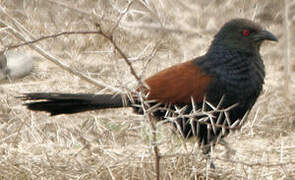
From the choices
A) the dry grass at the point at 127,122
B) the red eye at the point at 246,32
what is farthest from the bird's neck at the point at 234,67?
the dry grass at the point at 127,122

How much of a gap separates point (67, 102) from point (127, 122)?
67 centimetres

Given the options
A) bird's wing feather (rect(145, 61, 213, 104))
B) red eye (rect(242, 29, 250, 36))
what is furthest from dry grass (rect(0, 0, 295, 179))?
red eye (rect(242, 29, 250, 36))

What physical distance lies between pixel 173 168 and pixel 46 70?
2430mm

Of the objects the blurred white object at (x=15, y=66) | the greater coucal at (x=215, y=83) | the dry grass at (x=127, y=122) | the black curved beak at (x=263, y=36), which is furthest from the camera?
the blurred white object at (x=15, y=66)

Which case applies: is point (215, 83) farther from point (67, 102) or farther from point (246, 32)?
point (67, 102)

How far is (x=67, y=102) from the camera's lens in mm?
2693

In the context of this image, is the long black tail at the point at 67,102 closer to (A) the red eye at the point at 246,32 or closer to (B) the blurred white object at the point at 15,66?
(A) the red eye at the point at 246,32

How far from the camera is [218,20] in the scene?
537 centimetres

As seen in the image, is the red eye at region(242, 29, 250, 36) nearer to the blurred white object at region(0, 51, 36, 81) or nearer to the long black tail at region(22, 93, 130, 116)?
the long black tail at region(22, 93, 130, 116)

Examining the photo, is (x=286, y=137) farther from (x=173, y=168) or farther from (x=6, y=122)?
(x=6, y=122)

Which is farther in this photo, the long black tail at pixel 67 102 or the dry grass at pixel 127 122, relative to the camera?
the long black tail at pixel 67 102

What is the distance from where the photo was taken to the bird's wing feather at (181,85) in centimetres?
290

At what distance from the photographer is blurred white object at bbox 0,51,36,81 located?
429cm

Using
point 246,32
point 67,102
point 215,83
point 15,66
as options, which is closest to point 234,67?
point 215,83
